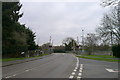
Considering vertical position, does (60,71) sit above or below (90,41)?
below

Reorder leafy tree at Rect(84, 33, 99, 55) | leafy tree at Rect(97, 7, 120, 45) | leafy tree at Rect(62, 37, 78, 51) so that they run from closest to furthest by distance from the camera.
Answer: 1. leafy tree at Rect(97, 7, 120, 45)
2. leafy tree at Rect(84, 33, 99, 55)
3. leafy tree at Rect(62, 37, 78, 51)

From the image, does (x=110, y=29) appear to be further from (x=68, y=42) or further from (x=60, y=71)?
(x=68, y=42)

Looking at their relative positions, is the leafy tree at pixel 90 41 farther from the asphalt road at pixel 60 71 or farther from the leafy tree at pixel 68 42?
the asphalt road at pixel 60 71

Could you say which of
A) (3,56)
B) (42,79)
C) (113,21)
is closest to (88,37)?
(113,21)

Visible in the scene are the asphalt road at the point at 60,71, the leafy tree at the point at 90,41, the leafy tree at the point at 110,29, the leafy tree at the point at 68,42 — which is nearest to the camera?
the asphalt road at the point at 60,71

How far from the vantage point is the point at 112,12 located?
4247 centimetres

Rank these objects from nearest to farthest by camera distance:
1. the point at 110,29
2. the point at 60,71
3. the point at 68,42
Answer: the point at 60,71 < the point at 110,29 < the point at 68,42

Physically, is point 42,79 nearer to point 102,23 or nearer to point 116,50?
point 116,50

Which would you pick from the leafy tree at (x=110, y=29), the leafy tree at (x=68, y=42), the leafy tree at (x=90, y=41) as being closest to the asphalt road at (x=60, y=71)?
the leafy tree at (x=110, y=29)

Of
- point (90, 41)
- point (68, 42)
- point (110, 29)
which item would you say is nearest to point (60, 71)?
point (110, 29)

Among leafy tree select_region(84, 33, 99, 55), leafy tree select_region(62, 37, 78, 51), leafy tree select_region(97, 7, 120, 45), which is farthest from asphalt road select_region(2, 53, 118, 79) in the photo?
leafy tree select_region(62, 37, 78, 51)

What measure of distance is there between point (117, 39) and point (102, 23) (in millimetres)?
5120

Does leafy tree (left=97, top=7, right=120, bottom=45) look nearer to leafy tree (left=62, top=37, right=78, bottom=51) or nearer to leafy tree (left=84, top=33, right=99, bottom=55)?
leafy tree (left=84, top=33, right=99, bottom=55)

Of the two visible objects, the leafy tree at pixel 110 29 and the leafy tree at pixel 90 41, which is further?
the leafy tree at pixel 90 41
